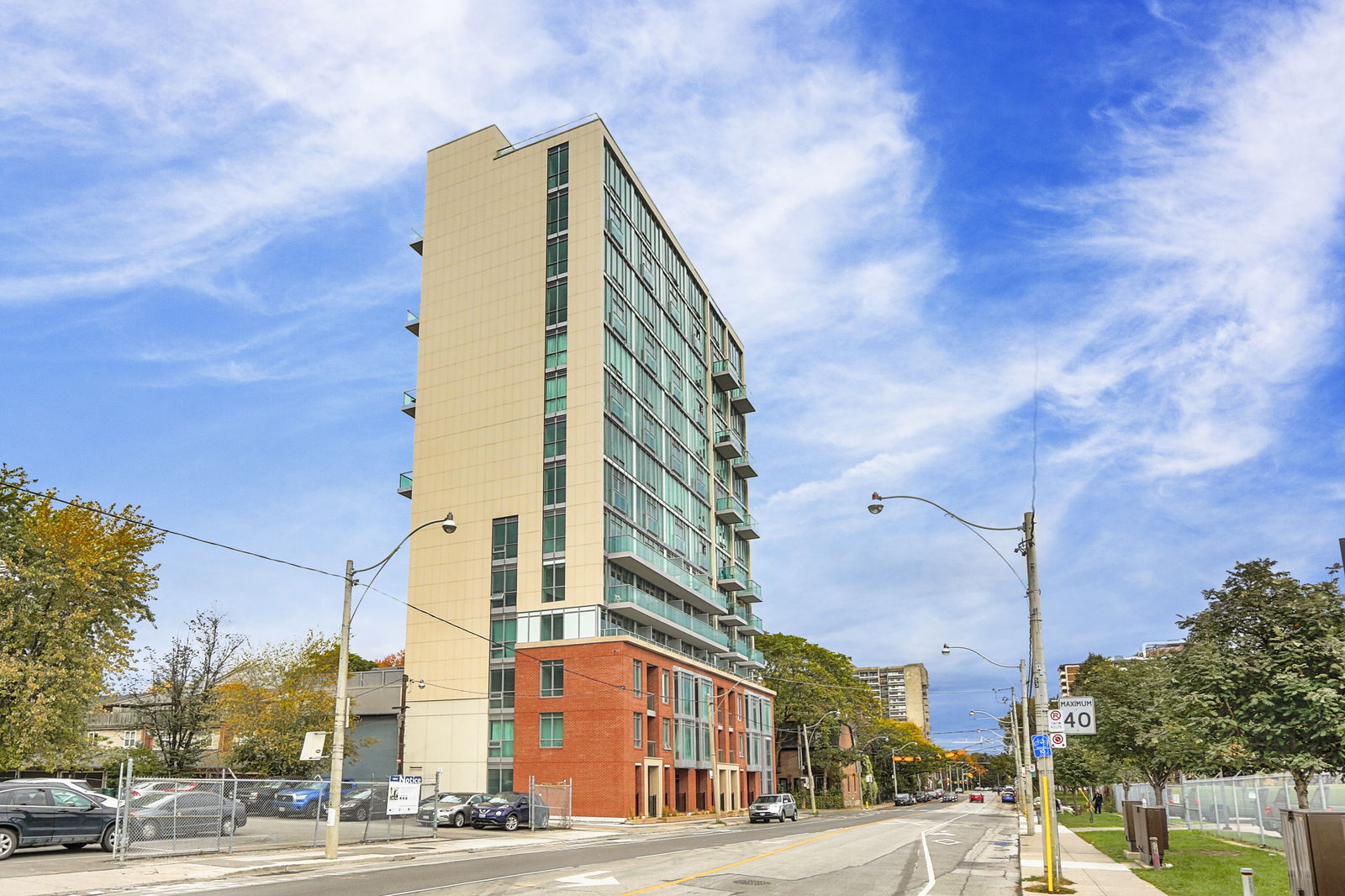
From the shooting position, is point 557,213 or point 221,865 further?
point 557,213

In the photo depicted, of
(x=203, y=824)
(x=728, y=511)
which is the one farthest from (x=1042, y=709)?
(x=728, y=511)

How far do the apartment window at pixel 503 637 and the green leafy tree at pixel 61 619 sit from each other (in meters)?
19.7

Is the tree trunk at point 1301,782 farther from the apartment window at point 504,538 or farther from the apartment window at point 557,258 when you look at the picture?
the apartment window at point 557,258

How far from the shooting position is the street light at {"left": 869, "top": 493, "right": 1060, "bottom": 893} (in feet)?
61.2

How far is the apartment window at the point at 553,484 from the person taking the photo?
58656 millimetres

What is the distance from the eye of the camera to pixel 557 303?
2425 inches

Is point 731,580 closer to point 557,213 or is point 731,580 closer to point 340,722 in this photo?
point 557,213

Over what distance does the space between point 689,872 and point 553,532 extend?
37907mm

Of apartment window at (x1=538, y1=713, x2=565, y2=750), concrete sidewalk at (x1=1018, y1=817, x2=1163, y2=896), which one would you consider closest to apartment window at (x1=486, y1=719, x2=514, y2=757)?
apartment window at (x1=538, y1=713, x2=565, y2=750)

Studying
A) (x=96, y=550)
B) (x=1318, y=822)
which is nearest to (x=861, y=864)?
(x=1318, y=822)

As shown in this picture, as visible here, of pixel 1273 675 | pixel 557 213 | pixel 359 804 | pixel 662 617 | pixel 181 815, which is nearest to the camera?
pixel 1273 675

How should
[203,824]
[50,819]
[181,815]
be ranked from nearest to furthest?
1. [50,819]
2. [181,815]
3. [203,824]

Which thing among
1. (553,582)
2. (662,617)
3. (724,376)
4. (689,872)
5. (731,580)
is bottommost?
(689,872)

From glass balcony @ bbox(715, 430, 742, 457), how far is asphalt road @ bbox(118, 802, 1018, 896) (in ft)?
171
